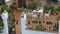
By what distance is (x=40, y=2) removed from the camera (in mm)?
7309

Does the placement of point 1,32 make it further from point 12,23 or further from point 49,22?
point 49,22

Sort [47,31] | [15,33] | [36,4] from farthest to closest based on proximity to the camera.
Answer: [36,4]
[15,33]
[47,31]

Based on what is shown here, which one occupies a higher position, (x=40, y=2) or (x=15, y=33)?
(x=40, y=2)

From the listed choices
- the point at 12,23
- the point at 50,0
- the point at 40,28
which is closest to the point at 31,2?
the point at 50,0

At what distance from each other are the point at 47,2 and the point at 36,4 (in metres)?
0.83

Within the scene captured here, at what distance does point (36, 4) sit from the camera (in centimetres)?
671

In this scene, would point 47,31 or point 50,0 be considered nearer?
point 47,31

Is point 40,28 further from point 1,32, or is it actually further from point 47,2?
point 47,2

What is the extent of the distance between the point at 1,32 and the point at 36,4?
8.14ft

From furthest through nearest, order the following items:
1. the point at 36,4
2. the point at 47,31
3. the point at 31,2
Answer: the point at 31,2 < the point at 36,4 < the point at 47,31

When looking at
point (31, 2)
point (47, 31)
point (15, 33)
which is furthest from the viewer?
point (31, 2)

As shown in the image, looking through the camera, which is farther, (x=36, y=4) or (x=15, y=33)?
(x=36, y=4)

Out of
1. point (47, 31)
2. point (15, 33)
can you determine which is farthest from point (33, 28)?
point (15, 33)

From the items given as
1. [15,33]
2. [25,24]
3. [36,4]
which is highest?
[36,4]
